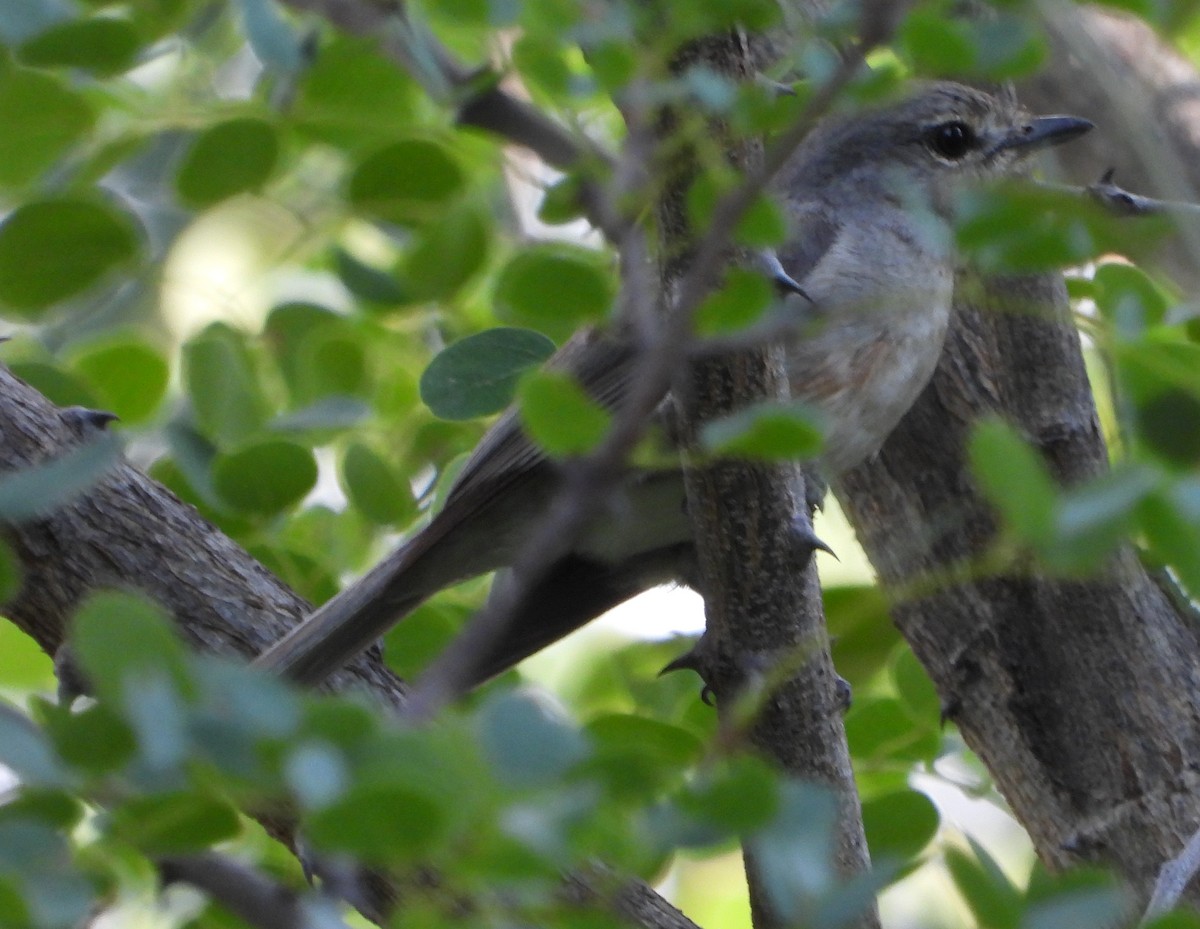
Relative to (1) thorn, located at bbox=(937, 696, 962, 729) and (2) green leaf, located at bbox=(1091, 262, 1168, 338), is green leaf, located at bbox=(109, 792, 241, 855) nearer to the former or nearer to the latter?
(2) green leaf, located at bbox=(1091, 262, 1168, 338)

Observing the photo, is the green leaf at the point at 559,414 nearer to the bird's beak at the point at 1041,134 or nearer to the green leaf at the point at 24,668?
the green leaf at the point at 24,668

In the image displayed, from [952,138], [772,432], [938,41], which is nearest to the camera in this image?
[772,432]

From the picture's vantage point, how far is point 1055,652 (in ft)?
11.4

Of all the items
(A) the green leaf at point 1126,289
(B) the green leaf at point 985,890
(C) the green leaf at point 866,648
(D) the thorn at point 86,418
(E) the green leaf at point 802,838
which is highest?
(E) the green leaf at point 802,838

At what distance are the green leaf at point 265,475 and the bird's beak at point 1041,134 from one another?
2375mm

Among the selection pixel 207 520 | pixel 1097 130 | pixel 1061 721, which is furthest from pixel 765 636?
pixel 1097 130

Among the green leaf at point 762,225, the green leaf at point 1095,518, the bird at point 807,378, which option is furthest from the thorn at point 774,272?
the green leaf at point 1095,518

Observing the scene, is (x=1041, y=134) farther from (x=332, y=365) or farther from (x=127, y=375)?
(x=127, y=375)

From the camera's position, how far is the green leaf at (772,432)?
1.52 meters

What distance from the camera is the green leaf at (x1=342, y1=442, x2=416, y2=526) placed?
134 inches

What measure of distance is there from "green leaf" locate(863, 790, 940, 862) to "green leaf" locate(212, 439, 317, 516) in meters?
1.36

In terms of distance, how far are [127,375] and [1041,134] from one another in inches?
103

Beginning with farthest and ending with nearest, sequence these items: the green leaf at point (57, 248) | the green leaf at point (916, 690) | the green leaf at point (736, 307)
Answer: the green leaf at point (916, 690)
the green leaf at point (57, 248)
the green leaf at point (736, 307)

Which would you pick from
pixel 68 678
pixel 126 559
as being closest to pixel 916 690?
pixel 126 559
